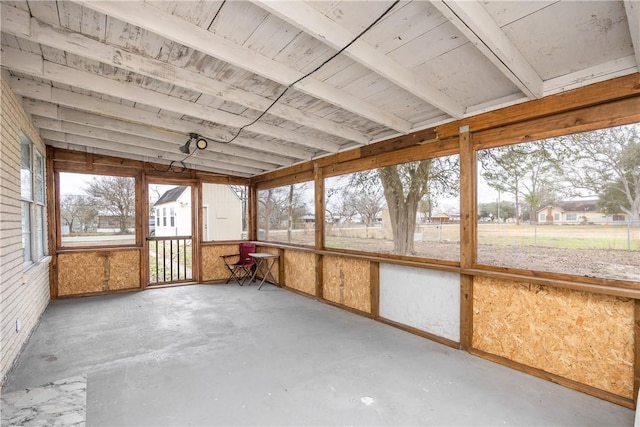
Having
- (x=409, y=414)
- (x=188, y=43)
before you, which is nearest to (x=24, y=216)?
(x=188, y=43)

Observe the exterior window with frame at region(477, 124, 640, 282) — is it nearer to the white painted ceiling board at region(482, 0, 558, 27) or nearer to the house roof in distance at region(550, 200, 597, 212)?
the house roof in distance at region(550, 200, 597, 212)

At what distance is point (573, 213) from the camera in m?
2.41

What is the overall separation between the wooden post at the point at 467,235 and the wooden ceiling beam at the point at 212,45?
1.12 meters

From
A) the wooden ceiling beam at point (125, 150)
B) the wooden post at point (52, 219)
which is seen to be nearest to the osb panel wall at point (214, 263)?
the wooden ceiling beam at point (125, 150)

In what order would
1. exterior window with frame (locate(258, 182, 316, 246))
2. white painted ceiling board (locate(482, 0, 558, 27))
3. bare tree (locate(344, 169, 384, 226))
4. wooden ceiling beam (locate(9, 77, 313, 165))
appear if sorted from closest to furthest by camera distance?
white painted ceiling board (locate(482, 0, 558, 27)) < wooden ceiling beam (locate(9, 77, 313, 165)) < bare tree (locate(344, 169, 384, 226)) < exterior window with frame (locate(258, 182, 316, 246))

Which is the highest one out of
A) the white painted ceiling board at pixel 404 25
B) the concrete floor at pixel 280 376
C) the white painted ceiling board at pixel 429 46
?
the white painted ceiling board at pixel 404 25

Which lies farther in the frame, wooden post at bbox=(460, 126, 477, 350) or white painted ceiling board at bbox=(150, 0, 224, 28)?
wooden post at bbox=(460, 126, 477, 350)

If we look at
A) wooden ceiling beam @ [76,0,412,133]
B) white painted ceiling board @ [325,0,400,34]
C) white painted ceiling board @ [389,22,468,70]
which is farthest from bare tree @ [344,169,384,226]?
white painted ceiling board @ [325,0,400,34]

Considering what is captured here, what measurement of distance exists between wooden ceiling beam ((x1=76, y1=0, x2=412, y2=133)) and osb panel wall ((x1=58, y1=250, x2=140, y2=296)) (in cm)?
485

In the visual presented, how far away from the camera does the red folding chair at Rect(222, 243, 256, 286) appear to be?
6273 mm

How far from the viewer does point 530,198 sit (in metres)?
2.64

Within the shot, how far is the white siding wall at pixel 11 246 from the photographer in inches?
94.8

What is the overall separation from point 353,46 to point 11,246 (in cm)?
327

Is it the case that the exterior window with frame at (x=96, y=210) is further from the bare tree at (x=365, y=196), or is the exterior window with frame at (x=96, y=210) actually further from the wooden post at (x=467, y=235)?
the wooden post at (x=467, y=235)
